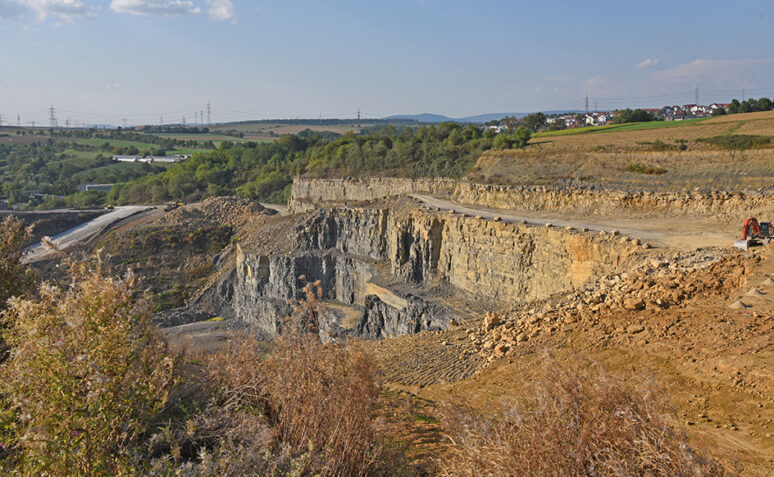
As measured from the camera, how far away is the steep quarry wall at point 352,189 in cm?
4279

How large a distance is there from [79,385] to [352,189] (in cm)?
4401

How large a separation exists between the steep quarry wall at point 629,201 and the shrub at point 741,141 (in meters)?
8.32

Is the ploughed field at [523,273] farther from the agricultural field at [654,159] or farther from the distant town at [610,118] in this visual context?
the distant town at [610,118]

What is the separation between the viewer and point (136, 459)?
522cm

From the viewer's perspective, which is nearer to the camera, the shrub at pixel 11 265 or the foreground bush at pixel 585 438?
the foreground bush at pixel 585 438

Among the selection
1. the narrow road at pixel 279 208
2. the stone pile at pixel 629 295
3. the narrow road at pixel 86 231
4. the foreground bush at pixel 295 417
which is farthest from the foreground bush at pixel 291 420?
the narrow road at pixel 279 208

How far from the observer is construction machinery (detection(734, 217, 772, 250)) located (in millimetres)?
14594

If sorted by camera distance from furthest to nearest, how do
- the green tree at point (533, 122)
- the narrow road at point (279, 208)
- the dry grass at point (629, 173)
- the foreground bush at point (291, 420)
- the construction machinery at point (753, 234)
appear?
the green tree at point (533, 122), the narrow road at point (279, 208), the dry grass at point (629, 173), the construction machinery at point (753, 234), the foreground bush at point (291, 420)

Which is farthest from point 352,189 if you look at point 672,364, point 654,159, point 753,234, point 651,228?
point 672,364

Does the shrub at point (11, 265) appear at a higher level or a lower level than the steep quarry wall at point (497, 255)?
higher

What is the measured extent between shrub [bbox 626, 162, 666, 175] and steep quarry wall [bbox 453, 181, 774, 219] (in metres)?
6.39

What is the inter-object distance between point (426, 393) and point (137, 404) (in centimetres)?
734

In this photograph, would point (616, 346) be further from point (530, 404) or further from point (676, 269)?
point (530, 404)

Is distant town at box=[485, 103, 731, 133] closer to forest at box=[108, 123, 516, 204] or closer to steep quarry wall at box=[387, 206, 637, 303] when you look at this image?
forest at box=[108, 123, 516, 204]
